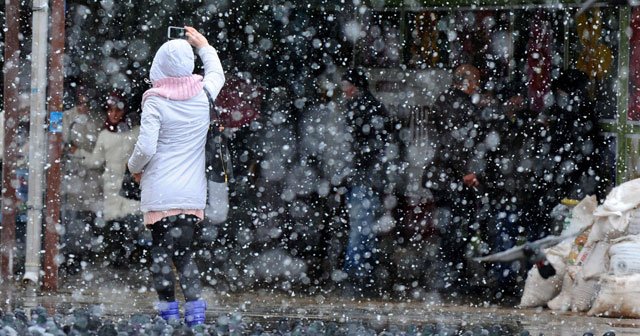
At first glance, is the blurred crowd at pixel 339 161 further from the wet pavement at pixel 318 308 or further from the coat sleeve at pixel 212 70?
the coat sleeve at pixel 212 70

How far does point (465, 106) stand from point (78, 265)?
396 cm

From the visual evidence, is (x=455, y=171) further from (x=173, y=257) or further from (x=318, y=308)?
(x=173, y=257)

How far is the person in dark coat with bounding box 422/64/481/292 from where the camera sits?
38.1 ft

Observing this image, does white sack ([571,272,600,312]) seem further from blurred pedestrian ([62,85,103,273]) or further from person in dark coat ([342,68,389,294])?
blurred pedestrian ([62,85,103,273])

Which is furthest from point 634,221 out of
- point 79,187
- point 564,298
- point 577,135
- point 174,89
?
point 79,187

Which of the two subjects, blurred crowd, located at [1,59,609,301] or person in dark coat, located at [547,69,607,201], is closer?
person in dark coat, located at [547,69,607,201]

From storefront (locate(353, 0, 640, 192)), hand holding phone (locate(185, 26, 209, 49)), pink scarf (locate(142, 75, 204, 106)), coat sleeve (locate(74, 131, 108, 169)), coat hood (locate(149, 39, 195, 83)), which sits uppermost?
storefront (locate(353, 0, 640, 192))

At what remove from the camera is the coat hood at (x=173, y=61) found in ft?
27.0

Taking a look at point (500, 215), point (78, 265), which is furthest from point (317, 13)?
point (78, 265)

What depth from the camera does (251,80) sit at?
12.2m

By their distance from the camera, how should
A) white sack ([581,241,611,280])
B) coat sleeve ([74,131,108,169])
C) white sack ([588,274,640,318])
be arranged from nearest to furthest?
white sack ([588,274,640,318]) → white sack ([581,241,611,280]) → coat sleeve ([74,131,108,169])

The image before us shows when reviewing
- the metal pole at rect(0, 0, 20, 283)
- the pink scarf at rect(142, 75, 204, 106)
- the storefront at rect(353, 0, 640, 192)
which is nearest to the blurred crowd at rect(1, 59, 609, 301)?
the storefront at rect(353, 0, 640, 192)

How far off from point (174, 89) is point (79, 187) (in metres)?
4.96

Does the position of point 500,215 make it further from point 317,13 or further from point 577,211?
point 317,13
